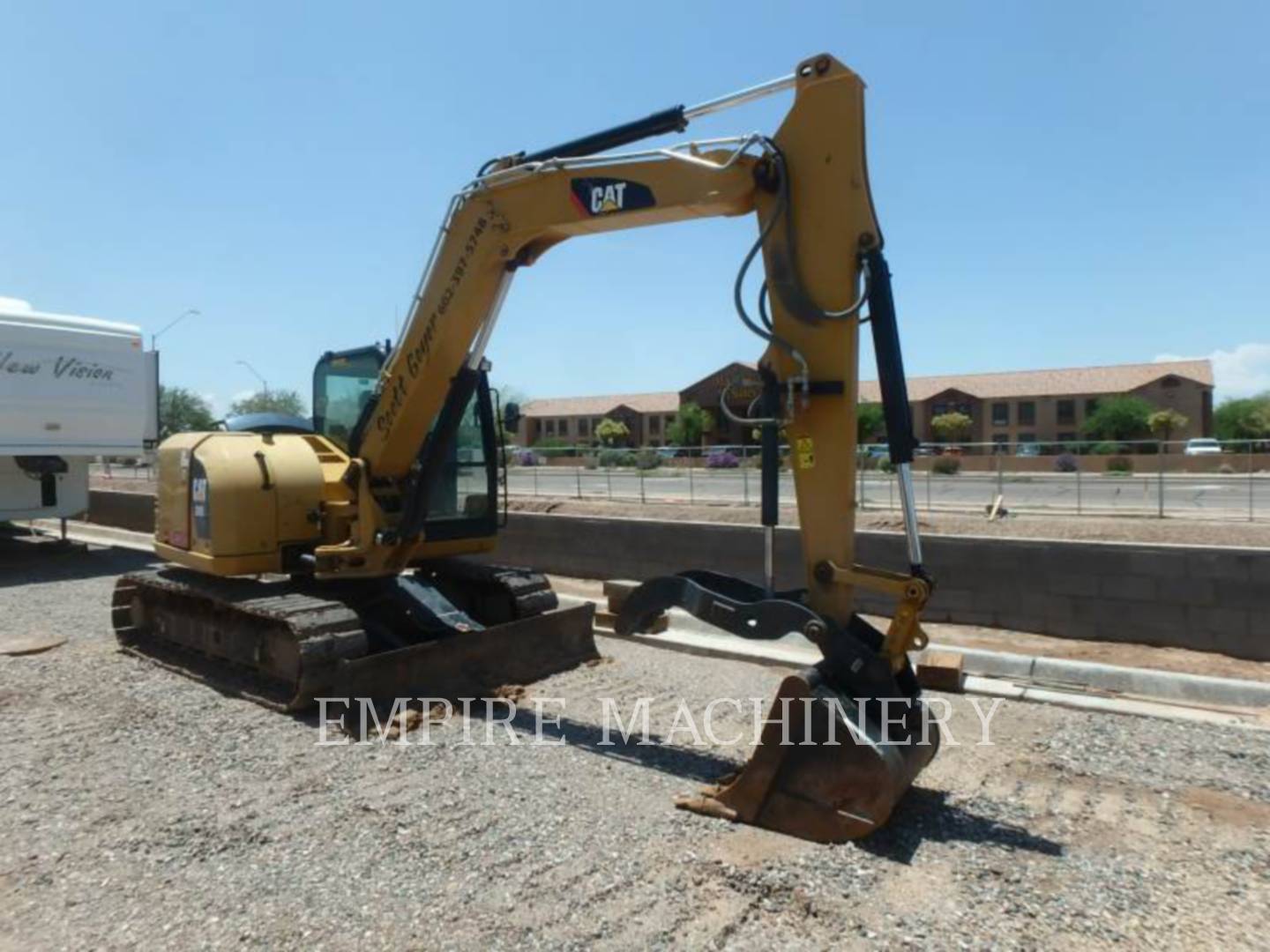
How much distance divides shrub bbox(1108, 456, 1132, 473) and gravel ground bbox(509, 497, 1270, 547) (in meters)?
9.94

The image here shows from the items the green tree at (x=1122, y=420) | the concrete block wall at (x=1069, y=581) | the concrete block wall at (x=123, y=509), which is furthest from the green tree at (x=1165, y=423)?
the concrete block wall at (x=123, y=509)

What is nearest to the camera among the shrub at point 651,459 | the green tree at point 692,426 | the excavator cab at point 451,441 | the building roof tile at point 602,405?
the excavator cab at point 451,441

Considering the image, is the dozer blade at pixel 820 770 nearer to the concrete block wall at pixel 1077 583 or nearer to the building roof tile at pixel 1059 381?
the concrete block wall at pixel 1077 583

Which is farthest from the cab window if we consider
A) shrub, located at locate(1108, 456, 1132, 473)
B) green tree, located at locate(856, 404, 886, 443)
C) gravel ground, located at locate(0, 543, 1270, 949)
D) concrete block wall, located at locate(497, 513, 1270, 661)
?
green tree, located at locate(856, 404, 886, 443)

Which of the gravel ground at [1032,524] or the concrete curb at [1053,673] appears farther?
the gravel ground at [1032,524]

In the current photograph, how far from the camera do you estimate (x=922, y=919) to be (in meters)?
3.67

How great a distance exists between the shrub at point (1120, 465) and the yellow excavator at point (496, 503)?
2294 cm

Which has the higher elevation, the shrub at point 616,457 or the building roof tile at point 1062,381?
the building roof tile at point 1062,381

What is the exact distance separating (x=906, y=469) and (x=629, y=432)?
7084 centimetres

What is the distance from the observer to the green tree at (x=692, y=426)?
6819 cm

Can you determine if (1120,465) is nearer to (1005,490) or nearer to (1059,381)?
(1005,490)

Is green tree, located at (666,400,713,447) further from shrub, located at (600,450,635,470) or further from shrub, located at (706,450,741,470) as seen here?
shrub, located at (706,450,741,470)

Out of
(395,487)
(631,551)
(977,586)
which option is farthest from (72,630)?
(977,586)

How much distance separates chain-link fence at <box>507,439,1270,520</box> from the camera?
773 inches
